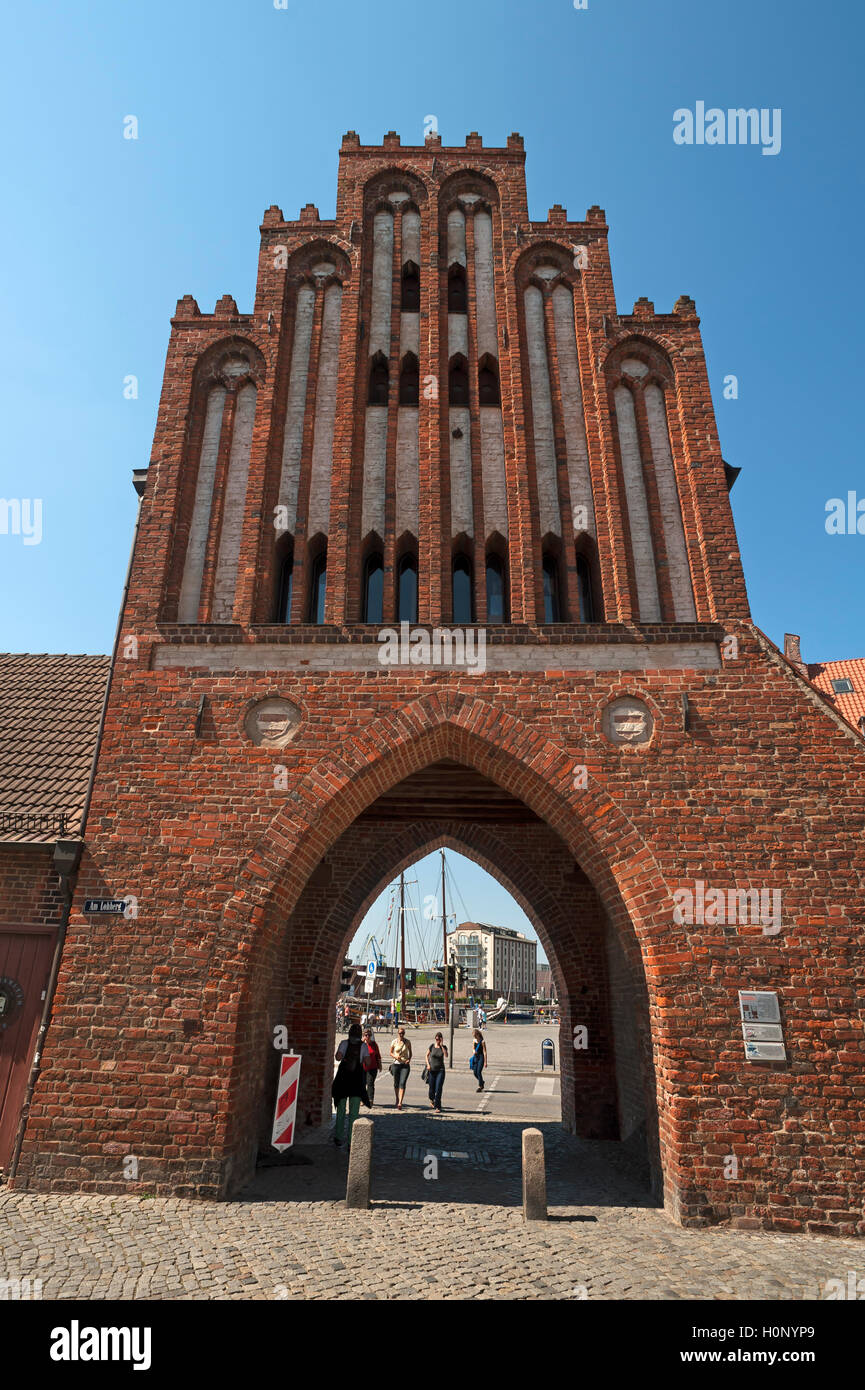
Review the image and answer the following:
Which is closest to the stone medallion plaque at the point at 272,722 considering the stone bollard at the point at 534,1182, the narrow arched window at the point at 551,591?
the narrow arched window at the point at 551,591

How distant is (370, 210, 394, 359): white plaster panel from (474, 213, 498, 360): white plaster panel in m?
1.22

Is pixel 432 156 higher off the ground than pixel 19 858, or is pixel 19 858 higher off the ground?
pixel 432 156

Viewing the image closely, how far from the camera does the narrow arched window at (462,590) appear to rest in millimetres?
8609

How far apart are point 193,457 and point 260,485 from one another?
1.13 metres

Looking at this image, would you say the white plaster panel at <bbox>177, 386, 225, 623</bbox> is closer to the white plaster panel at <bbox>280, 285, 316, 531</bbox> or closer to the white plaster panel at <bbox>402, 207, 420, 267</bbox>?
the white plaster panel at <bbox>280, 285, 316, 531</bbox>

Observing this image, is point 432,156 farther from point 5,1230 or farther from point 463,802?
point 5,1230

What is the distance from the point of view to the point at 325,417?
928cm

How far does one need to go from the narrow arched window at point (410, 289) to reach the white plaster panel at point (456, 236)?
53 cm

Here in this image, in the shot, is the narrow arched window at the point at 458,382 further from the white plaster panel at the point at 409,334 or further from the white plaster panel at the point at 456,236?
the white plaster panel at the point at 456,236

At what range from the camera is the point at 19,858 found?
759 cm

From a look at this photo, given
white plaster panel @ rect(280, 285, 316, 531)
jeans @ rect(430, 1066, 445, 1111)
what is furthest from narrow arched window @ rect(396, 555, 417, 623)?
jeans @ rect(430, 1066, 445, 1111)

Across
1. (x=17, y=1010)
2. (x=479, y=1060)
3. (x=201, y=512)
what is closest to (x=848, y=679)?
(x=479, y=1060)

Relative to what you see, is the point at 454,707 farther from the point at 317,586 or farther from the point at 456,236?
the point at 456,236
